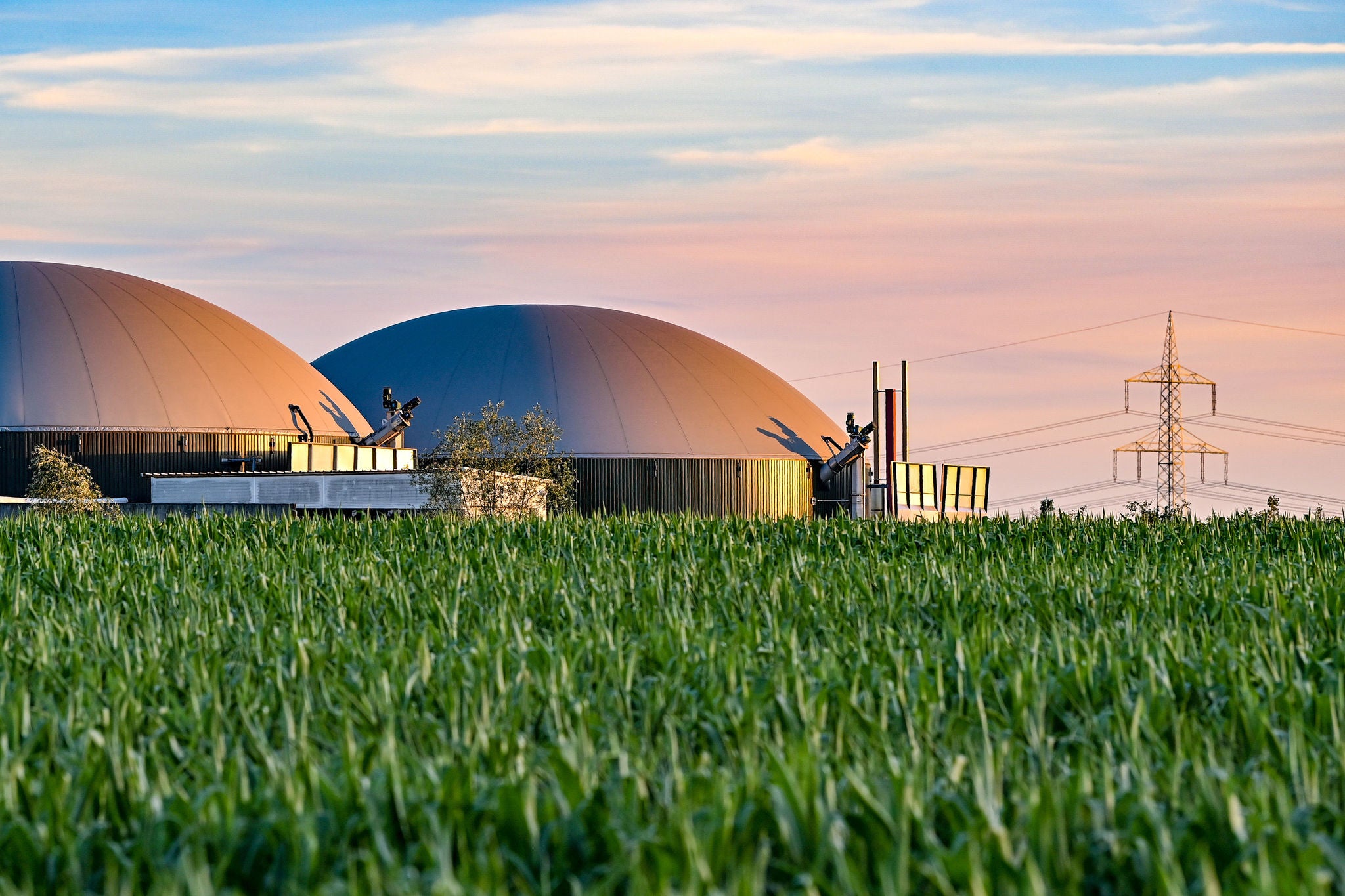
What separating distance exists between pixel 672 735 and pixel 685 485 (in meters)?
55.9

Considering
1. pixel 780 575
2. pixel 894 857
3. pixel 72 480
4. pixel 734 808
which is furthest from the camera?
pixel 72 480

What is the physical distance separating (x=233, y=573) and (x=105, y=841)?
10.5 m

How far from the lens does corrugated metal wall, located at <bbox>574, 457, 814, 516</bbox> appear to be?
6134 cm

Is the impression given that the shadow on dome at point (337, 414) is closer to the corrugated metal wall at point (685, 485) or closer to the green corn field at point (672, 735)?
the corrugated metal wall at point (685, 485)

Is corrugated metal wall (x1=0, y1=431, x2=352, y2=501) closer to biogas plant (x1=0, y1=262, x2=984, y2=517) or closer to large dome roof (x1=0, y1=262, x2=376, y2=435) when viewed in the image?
biogas plant (x1=0, y1=262, x2=984, y2=517)

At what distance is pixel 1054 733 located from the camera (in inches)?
316

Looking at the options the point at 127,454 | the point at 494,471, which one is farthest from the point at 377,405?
the point at 494,471

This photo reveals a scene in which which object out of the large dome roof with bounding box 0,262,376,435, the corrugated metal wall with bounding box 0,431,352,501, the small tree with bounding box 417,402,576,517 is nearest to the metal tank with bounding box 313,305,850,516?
the large dome roof with bounding box 0,262,376,435

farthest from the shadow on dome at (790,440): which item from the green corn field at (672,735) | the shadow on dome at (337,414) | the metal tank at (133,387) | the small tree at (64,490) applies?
the green corn field at (672,735)

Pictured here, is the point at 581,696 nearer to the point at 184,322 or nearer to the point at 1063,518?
the point at 1063,518

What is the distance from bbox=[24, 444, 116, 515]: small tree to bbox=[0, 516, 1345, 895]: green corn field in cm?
2849

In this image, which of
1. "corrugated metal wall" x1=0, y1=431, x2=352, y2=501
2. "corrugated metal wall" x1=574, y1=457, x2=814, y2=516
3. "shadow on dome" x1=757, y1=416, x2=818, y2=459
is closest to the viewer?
"corrugated metal wall" x1=0, y1=431, x2=352, y2=501

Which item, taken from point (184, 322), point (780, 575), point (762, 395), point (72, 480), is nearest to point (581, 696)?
point (780, 575)

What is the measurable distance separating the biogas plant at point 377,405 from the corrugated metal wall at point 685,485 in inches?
3.2
